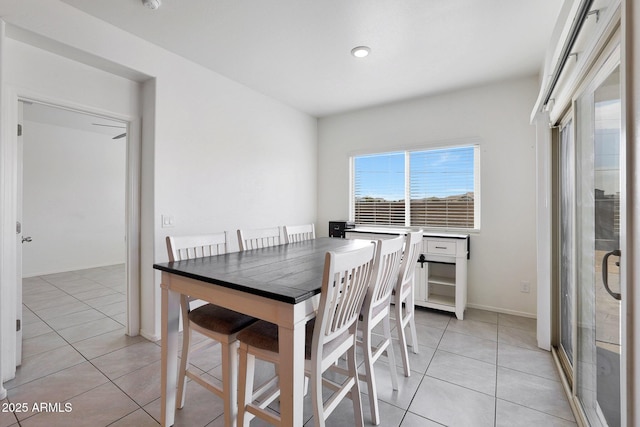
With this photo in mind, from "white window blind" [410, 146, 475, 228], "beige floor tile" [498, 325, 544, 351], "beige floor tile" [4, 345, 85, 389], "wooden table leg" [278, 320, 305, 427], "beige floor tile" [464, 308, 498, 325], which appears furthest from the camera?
"white window blind" [410, 146, 475, 228]

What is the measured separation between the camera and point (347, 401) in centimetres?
181

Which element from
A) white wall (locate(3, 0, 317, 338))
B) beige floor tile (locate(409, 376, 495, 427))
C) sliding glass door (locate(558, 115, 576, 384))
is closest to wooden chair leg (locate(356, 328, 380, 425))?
beige floor tile (locate(409, 376, 495, 427))

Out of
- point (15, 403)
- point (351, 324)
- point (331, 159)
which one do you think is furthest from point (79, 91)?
point (331, 159)

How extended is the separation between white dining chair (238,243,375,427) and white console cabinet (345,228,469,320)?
199 centimetres

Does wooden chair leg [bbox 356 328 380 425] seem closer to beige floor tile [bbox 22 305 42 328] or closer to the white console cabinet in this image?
the white console cabinet

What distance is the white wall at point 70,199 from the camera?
4766mm

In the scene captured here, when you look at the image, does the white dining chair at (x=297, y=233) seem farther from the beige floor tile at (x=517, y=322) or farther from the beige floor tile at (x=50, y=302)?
the beige floor tile at (x=50, y=302)

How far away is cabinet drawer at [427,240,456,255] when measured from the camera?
3.17m

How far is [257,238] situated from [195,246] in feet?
2.13

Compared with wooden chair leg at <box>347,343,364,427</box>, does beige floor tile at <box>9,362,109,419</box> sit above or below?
below

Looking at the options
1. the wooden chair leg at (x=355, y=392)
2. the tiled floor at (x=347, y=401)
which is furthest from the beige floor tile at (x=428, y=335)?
the wooden chair leg at (x=355, y=392)

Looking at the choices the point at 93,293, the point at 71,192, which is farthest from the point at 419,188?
the point at 71,192

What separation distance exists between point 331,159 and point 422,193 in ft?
4.97

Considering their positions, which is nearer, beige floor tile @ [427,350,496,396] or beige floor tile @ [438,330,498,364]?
beige floor tile @ [427,350,496,396]
